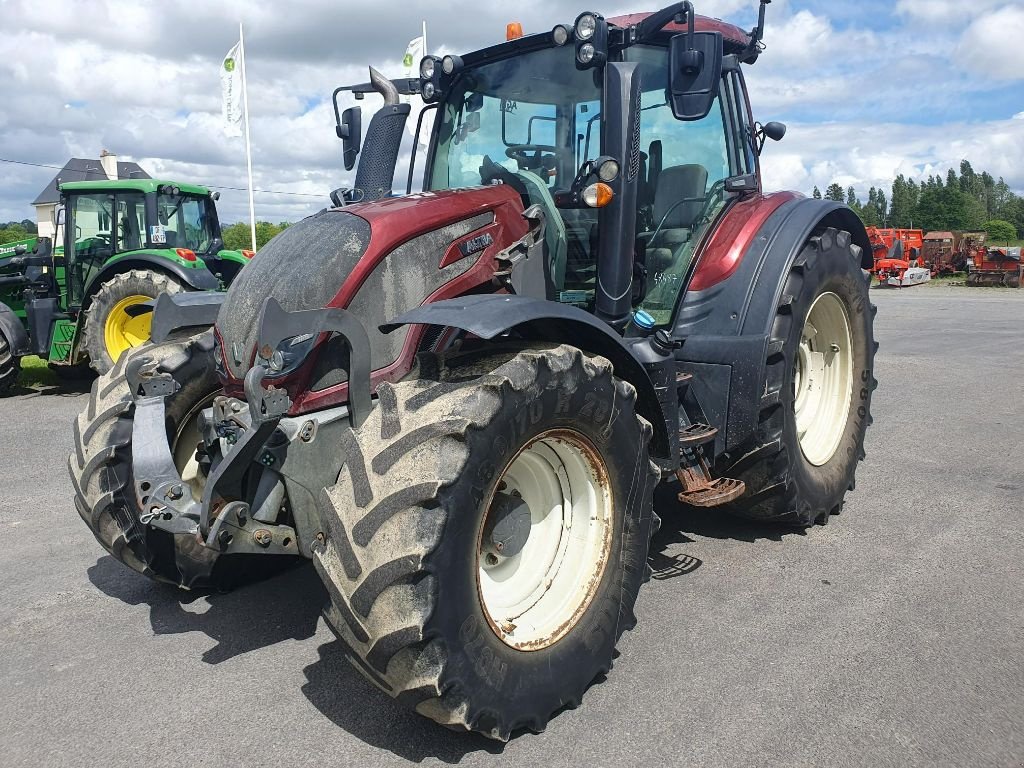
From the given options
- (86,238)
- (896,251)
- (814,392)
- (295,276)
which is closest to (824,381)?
(814,392)

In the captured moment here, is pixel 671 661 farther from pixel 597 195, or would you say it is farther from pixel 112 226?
pixel 112 226

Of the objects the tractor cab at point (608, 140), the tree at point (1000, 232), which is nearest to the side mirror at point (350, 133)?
the tractor cab at point (608, 140)

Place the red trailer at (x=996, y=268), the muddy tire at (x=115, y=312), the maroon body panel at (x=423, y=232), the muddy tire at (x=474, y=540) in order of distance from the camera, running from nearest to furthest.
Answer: the muddy tire at (x=474, y=540) < the maroon body panel at (x=423, y=232) < the muddy tire at (x=115, y=312) < the red trailer at (x=996, y=268)

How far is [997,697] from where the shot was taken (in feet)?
9.55

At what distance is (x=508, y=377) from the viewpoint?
2633 millimetres

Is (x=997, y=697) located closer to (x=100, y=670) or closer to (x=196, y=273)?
(x=100, y=670)

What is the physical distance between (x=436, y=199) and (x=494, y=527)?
1.31 metres

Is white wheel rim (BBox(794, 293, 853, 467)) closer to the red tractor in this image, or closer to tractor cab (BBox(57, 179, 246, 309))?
the red tractor

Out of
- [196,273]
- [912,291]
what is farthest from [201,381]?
[912,291]

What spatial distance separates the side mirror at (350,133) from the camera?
4371 mm

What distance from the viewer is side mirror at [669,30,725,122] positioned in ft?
10.9

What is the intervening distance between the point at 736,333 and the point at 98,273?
28.9ft

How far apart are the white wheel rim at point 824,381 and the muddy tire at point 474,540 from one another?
6.92 ft

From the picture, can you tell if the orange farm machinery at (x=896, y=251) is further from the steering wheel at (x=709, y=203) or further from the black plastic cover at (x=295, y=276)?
the black plastic cover at (x=295, y=276)
